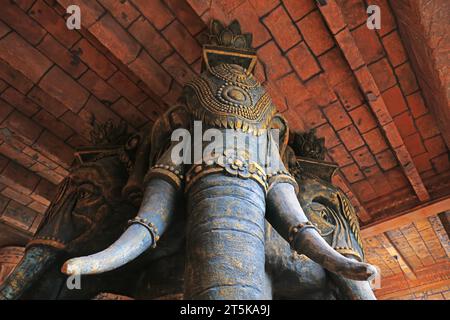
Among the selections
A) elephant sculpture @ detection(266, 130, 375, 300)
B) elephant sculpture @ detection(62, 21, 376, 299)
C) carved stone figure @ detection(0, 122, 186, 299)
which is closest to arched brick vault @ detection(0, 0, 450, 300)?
elephant sculpture @ detection(62, 21, 376, 299)

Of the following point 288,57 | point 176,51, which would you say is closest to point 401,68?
point 288,57

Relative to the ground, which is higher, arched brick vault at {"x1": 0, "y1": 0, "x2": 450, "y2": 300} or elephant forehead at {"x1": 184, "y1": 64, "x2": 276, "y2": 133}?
arched brick vault at {"x1": 0, "y1": 0, "x2": 450, "y2": 300}

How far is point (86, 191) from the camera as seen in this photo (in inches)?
98.5

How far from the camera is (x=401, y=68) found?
9.88 ft

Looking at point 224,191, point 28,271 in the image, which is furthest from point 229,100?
point 28,271

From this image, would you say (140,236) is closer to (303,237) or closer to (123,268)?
(123,268)

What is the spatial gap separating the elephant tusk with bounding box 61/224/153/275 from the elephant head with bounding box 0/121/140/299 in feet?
2.02

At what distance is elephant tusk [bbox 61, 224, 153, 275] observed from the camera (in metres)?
1.46

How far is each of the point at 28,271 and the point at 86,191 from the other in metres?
0.56

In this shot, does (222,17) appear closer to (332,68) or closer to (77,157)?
(332,68)

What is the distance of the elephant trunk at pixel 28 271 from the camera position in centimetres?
203

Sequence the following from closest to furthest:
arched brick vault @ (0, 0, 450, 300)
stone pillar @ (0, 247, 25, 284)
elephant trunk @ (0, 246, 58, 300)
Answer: elephant trunk @ (0, 246, 58, 300)
arched brick vault @ (0, 0, 450, 300)
stone pillar @ (0, 247, 25, 284)

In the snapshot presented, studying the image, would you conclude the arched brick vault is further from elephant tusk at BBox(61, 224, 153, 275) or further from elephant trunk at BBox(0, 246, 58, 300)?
elephant tusk at BBox(61, 224, 153, 275)

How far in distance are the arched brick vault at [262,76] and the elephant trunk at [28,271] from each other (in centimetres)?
129
